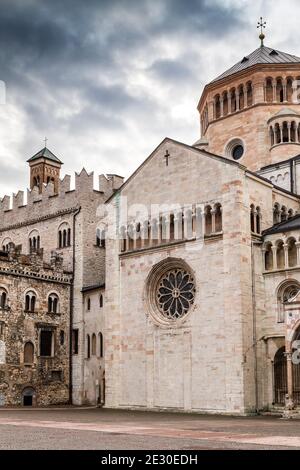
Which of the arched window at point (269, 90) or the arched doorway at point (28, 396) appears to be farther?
the arched window at point (269, 90)

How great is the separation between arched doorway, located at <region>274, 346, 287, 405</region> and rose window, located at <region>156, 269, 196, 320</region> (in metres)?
6.67

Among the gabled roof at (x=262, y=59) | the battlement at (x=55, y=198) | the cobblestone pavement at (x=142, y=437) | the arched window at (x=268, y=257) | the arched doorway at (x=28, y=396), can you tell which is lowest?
the arched doorway at (x=28, y=396)

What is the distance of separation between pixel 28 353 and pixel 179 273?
1514 centimetres

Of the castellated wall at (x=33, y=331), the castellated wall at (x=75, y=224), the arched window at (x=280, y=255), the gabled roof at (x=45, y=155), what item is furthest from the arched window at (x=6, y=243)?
the arched window at (x=280, y=255)

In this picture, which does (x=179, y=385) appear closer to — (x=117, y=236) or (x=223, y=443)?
(x=117, y=236)

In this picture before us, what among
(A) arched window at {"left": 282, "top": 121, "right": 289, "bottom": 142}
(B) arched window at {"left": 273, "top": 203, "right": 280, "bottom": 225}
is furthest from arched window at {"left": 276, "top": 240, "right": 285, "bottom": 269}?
(A) arched window at {"left": 282, "top": 121, "right": 289, "bottom": 142}

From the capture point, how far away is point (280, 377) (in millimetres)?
39625

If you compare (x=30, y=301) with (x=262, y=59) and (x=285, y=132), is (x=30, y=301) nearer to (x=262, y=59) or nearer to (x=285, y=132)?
(x=285, y=132)

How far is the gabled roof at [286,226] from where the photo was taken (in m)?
39.9

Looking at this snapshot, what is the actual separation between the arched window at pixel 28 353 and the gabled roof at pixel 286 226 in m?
21.2

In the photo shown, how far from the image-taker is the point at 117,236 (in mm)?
48312

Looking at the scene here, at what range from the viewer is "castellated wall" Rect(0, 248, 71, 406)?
49.9 meters

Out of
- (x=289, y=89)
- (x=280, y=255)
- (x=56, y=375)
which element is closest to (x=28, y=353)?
(x=56, y=375)

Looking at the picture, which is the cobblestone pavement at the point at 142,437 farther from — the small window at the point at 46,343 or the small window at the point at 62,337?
the small window at the point at 62,337
